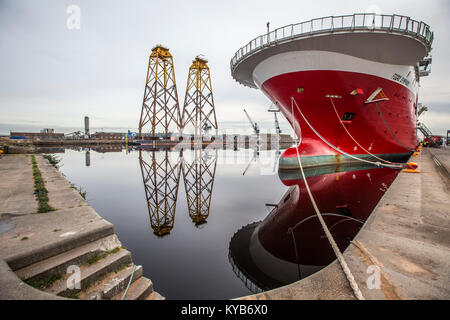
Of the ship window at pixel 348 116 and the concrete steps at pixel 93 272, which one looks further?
the ship window at pixel 348 116

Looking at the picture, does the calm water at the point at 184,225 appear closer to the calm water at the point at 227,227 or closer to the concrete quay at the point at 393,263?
the calm water at the point at 227,227

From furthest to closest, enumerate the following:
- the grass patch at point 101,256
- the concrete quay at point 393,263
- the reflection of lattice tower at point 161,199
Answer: the reflection of lattice tower at point 161,199
the grass patch at point 101,256
the concrete quay at point 393,263

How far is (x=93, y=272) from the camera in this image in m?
2.26

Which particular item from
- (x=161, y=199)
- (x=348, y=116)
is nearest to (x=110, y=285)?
(x=161, y=199)

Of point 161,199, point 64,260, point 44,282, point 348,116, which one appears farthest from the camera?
point 348,116

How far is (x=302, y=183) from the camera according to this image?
9.84 metres

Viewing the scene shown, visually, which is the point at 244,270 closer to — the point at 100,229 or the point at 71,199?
the point at 100,229

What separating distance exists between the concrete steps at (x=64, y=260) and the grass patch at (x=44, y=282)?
0.02 metres

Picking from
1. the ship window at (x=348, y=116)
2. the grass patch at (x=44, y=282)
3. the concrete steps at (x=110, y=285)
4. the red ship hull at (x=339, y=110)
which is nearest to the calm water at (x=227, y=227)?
the concrete steps at (x=110, y=285)

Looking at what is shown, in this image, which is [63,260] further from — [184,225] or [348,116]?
[348,116]

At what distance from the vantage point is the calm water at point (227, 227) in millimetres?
3242

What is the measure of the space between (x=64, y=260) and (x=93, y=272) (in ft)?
1.28

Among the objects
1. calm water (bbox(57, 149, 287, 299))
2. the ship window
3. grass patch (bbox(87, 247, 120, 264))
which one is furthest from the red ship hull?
grass patch (bbox(87, 247, 120, 264))
